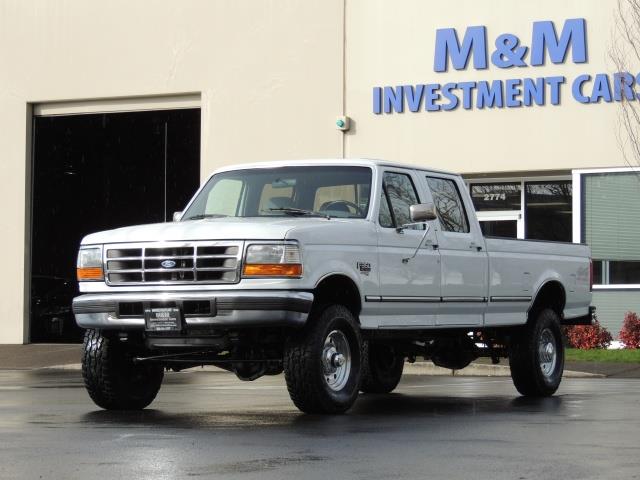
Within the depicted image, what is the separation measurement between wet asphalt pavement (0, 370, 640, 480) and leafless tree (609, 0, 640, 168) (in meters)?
10.3

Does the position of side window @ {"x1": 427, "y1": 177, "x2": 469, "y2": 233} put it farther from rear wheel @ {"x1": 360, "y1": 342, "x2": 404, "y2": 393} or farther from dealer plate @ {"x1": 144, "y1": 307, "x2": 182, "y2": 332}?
dealer plate @ {"x1": 144, "y1": 307, "x2": 182, "y2": 332}

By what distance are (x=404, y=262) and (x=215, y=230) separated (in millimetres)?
1955

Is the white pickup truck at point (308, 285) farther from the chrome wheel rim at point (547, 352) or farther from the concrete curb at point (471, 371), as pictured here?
the concrete curb at point (471, 371)

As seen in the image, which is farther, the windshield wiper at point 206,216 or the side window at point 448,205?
the side window at point 448,205

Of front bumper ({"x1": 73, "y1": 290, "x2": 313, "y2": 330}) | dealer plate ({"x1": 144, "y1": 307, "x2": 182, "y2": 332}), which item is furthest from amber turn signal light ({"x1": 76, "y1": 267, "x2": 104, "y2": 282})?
dealer plate ({"x1": 144, "y1": 307, "x2": 182, "y2": 332})

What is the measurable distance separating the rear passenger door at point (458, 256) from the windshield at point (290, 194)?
1041 mm

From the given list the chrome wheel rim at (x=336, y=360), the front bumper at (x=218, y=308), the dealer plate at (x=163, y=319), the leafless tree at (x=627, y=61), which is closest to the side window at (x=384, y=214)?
the chrome wheel rim at (x=336, y=360)

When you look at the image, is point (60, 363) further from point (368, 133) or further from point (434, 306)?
point (434, 306)

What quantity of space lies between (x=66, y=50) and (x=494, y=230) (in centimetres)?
970

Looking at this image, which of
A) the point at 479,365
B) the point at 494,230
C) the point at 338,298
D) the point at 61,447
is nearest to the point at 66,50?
the point at 494,230

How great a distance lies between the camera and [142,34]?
2889 cm

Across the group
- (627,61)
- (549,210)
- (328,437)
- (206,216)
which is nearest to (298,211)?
(206,216)

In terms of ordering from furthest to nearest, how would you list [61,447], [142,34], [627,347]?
[142,34]
[627,347]
[61,447]

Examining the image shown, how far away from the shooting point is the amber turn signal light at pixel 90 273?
1222 cm
